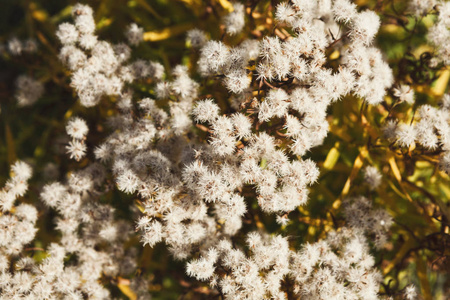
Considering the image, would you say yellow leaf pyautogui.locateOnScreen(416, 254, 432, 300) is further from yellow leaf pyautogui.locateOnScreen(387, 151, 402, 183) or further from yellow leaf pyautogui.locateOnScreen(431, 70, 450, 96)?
yellow leaf pyautogui.locateOnScreen(431, 70, 450, 96)

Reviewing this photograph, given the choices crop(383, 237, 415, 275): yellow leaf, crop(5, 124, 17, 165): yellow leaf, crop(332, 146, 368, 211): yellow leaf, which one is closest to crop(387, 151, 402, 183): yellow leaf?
crop(332, 146, 368, 211): yellow leaf

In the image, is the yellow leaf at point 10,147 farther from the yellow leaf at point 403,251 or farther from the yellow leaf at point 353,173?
the yellow leaf at point 403,251

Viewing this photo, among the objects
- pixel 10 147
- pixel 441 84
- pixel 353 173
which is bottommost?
pixel 10 147

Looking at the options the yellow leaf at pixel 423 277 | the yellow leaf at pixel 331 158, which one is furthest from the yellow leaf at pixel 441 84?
the yellow leaf at pixel 423 277

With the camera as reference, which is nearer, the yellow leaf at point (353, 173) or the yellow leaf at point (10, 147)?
Result: the yellow leaf at point (353, 173)

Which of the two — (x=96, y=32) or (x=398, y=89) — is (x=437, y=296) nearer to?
(x=398, y=89)

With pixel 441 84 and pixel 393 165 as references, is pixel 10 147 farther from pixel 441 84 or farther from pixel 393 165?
pixel 441 84

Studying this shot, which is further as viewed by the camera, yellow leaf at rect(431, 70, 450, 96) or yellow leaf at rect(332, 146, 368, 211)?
yellow leaf at rect(431, 70, 450, 96)

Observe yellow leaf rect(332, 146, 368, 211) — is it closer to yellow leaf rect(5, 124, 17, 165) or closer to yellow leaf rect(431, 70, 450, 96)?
yellow leaf rect(431, 70, 450, 96)

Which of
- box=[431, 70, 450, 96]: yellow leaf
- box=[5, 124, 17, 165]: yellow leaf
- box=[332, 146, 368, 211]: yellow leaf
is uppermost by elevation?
box=[431, 70, 450, 96]: yellow leaf

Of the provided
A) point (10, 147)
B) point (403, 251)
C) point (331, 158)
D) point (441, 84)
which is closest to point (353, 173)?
point (331, 158)

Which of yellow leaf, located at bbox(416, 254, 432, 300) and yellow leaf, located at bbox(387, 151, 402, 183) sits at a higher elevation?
yellow leaf, located at bbox(387, 151, 402, 183)

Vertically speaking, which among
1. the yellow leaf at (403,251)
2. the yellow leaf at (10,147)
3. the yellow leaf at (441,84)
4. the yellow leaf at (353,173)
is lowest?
the yellow leaf at (10,147)
